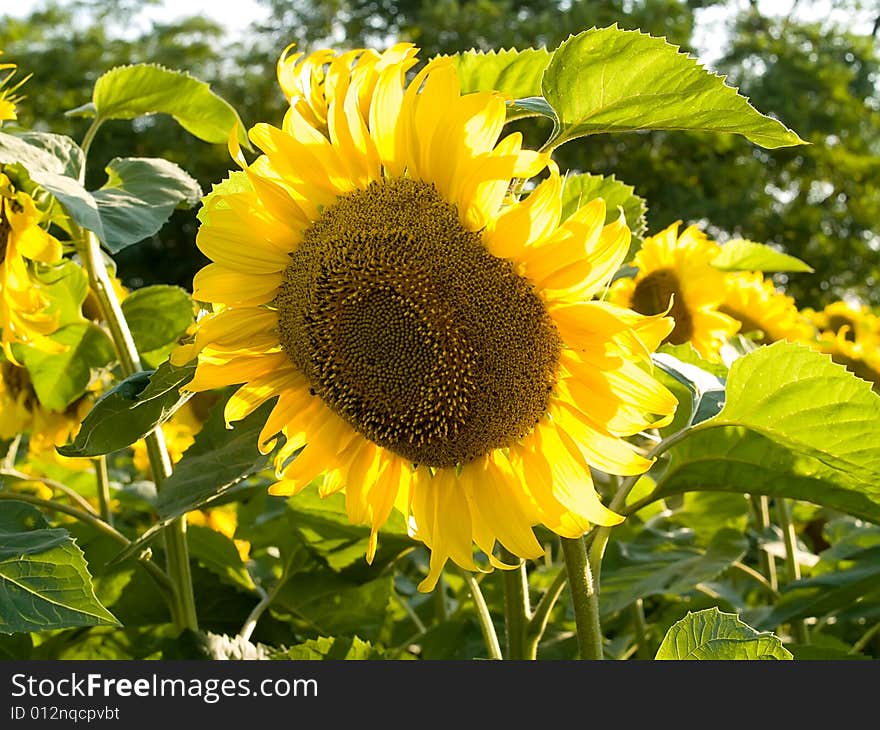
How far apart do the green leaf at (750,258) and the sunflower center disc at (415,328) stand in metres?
0.87

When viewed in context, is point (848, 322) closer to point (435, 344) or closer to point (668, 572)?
point (668, 572)

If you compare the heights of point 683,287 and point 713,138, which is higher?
point 683,287

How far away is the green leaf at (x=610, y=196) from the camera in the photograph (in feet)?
3.32

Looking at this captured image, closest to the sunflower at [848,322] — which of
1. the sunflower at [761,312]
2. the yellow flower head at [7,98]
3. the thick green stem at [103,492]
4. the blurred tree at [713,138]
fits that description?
the sunflower at [761,312]

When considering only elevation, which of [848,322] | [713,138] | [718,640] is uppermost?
[718,640]

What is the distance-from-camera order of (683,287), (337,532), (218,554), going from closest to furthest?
1. (337,532)
2. (218,554)
3. (683,287)

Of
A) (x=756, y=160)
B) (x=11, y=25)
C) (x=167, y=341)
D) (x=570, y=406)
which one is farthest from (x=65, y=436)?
(x=11, y=25)

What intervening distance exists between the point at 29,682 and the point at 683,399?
64 centimetres

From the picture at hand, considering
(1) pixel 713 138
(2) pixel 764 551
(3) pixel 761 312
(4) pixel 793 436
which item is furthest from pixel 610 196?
(1) pixel 713 138

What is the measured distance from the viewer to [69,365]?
54.6 inches

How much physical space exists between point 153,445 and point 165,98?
0.38 m

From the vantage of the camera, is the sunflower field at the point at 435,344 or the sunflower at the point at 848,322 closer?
the sunflower field at the point at 435,344

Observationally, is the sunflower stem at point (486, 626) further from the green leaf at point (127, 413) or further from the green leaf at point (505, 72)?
the green leaf at point (505, 72)

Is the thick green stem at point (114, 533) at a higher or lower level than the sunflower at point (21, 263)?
lower
